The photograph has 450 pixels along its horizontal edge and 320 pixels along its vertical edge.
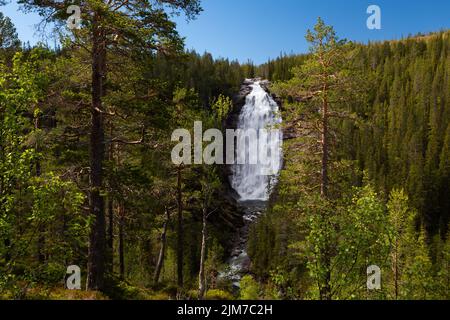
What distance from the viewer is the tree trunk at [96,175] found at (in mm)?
9828

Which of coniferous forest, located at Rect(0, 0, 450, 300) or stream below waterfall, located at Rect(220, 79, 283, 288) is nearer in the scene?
coniferous forest, located at Rect(0, 0, 450, 300)

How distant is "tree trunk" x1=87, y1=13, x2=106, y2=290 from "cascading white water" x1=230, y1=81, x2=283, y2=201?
4713 centimetres

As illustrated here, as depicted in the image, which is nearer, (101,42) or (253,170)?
(101,42)

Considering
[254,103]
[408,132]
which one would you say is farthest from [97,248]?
[408,132]

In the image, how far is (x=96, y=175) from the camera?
32.3 feet

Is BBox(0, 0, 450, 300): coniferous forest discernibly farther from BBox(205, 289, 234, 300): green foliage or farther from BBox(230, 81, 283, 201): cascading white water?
BBox(230, 81, 283, 201): cascading white water

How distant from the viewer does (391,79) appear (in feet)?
344

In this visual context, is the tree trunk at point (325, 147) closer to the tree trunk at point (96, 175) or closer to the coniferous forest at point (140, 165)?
the coniferous forest at point (140, 165)

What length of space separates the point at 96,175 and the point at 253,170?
2172 inches

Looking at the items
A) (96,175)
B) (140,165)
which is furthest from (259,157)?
(96,175)

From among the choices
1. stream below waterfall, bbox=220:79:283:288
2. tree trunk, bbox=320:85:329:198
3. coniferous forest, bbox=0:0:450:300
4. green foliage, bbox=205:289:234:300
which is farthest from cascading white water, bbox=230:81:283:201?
tree trunk, bbox=320:85:329:198

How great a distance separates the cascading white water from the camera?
61688 mm

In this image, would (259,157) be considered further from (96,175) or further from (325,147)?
(96,175)

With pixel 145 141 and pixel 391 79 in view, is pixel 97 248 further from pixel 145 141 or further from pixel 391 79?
pixel 391 79
